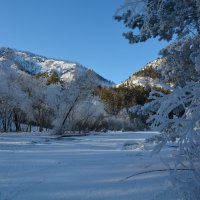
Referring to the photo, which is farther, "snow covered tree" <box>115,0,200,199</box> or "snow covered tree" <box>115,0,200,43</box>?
"snow covered tree" <box>115,0,200,43</box>

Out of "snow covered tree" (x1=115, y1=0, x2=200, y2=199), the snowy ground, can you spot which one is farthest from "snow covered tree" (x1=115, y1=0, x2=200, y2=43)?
the snowy ground

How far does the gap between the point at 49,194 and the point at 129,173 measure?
3.24 metres

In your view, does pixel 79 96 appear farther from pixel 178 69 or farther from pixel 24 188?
pixel 24 188

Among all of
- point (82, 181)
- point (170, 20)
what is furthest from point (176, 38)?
point (82, 181)

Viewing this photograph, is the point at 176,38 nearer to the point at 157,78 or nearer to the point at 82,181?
the point at 157,78

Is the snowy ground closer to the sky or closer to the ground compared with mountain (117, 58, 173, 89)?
closer to the ground

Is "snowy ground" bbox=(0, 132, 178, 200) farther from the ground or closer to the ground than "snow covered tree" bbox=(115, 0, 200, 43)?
closer to the ground

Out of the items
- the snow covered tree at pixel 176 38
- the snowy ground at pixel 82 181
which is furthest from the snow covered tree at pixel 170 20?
the snowy ground at pixel 82 181

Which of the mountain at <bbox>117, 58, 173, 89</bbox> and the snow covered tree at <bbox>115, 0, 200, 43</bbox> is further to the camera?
the snow covered tree at <bbox>115, 0, 200, 43</bbox>

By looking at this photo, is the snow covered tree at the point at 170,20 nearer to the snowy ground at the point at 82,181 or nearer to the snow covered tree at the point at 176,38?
the snow covered tree at the point at 176,38

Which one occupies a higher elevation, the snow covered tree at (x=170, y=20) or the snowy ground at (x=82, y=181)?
the snow covered tree at (x=170, y=20)

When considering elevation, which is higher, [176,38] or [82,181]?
[176,38]

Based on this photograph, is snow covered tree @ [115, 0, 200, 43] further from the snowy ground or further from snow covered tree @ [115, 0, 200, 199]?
the snowy ground

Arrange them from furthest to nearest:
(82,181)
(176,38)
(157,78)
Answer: (157,78), (176,38), (82,181)
